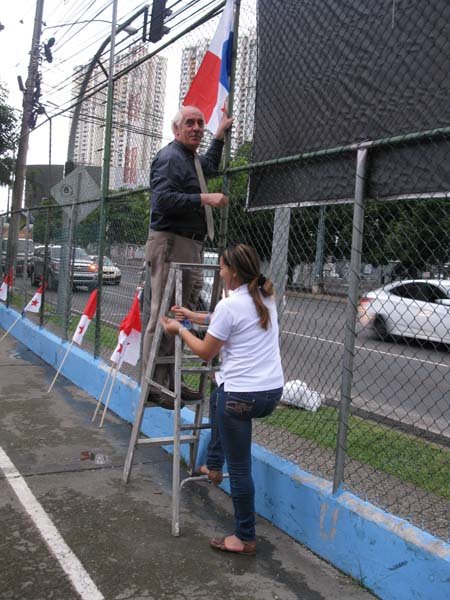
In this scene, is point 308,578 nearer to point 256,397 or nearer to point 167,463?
point 256,397

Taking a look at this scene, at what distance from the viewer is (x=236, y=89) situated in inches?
183

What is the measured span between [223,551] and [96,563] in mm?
733

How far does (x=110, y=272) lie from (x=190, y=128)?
3.16 meters

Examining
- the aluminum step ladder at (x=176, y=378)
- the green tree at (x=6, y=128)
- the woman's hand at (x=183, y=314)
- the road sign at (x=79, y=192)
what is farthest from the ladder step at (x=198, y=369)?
the green tree at (x=6, y=128)

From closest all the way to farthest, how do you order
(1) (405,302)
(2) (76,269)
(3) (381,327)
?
(1) (405,302), (3) (381,327), (2) (76,269)

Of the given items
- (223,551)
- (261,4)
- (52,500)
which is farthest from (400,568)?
(261,4)

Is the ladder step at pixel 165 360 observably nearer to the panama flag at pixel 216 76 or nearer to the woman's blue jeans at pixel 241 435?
the woman's blue jeans at pixel 241 435

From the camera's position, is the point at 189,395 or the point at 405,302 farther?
the point at 189,395

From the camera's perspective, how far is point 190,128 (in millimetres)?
4340

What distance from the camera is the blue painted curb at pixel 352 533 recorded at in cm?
290

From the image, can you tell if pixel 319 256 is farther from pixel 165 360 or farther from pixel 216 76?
pixel 216 76

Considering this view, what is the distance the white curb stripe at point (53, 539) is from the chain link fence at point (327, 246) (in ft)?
4.89

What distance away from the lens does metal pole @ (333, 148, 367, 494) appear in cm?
348

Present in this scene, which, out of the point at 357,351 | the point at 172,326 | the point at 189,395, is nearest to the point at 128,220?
the point at 189,395
